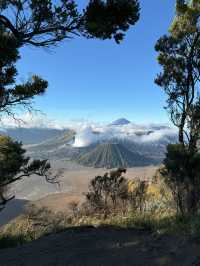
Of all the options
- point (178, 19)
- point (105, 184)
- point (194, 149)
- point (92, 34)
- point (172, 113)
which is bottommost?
point (105, 184)

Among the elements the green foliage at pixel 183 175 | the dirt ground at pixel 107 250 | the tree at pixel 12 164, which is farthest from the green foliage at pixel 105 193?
the dirt ground at pixel 107 250

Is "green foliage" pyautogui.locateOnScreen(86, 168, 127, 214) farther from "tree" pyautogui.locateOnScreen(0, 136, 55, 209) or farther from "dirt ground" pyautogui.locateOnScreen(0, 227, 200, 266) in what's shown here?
"dirt ground" pyautogui.locateOnScreen(0, 227, 200, 266)

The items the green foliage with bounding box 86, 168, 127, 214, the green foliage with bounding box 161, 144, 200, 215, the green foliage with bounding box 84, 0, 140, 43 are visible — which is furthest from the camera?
the green foliage with bounding box 86, 168, 127, 214

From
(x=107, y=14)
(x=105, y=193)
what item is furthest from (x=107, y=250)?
(x=105, y=193)

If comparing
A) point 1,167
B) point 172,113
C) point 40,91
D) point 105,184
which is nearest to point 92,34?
point 40,91

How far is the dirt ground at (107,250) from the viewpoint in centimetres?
552

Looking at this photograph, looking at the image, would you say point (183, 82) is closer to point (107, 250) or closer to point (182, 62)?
point (182, 62)

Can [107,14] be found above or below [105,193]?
above

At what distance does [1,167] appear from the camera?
16141mm

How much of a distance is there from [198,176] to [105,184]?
5078mm

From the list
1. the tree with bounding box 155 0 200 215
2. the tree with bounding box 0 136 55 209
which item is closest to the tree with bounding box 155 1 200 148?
the tree with bounding box 155 0 200 215

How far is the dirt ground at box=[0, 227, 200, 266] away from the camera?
5.52 m

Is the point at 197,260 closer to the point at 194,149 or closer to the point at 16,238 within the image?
the point at 16,238

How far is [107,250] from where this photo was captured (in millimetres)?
6242
